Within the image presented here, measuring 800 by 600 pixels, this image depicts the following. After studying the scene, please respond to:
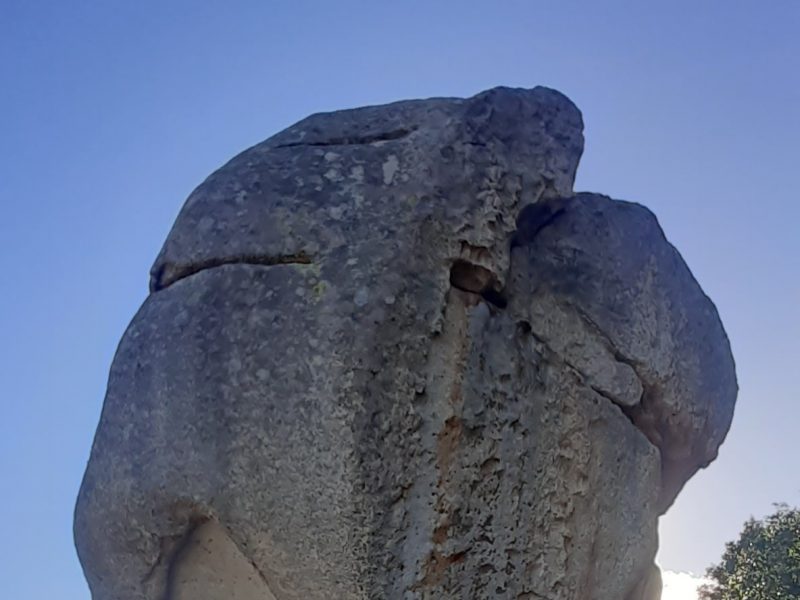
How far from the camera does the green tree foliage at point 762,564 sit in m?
15.0

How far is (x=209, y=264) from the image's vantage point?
4.21 meters

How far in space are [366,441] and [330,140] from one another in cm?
154

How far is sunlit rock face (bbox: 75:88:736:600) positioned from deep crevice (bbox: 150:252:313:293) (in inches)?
0.4

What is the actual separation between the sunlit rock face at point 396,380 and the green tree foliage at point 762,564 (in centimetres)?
1157

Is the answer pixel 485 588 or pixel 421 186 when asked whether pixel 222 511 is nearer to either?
pixel 485 588

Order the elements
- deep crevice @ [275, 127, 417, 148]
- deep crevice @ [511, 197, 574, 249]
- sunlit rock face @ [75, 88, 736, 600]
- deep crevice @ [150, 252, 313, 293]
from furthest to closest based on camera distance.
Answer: deep crevice @ [511, 197, 574, 249], deep crevice @ [275, 127, 417, 148], deep crevice @ [150, 252, 313, 293], sunlit rock face @ [75, 88, 736, 600]

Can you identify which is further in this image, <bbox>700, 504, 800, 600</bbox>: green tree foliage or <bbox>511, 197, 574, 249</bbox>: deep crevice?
<bbox>700, 504, 800, 600</bbox>: green tree foliage

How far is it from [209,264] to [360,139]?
92 centimetres

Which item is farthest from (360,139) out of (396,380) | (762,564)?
(762,564)

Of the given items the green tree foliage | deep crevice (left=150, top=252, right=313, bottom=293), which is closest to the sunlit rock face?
deep crevice (left=150, top=252, right=313, bottom=293)

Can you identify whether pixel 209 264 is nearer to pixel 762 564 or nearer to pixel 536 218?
pixel 536 218

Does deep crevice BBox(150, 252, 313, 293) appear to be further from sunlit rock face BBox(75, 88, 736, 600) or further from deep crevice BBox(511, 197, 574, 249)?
deep crevice BBox(511, 197, 574, 249)

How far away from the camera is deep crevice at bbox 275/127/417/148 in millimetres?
4406

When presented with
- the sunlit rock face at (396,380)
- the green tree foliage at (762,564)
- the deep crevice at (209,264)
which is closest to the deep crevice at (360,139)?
the sunlit rock face at (396,380)
